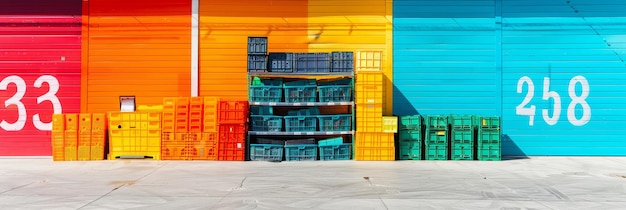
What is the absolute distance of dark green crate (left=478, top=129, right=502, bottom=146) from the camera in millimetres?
12086

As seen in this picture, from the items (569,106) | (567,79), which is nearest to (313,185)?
(569,106)

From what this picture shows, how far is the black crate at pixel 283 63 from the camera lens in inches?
482

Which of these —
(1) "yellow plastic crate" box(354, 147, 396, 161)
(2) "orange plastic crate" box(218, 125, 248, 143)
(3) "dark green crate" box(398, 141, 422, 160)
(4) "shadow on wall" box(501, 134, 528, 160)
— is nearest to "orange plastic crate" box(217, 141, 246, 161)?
(2) "orange plastic crate" box(218, 125, 248, 143)

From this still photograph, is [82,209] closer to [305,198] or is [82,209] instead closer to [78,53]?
[305,198]

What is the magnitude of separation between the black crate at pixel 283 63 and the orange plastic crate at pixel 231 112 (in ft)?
4.07

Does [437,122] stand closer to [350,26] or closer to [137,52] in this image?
[350,26]

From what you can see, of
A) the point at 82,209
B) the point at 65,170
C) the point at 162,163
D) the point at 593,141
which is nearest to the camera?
the point at 82,209

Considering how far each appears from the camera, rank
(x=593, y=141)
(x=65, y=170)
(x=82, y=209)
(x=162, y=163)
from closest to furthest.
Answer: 1. (x=82, y=209)
2. (x=65, y=170)
3. (x=162, y=163)
4. (x=593, y=141)

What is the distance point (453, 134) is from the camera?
1216 cm

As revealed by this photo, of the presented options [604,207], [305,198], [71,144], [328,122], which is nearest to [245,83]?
[328,122]

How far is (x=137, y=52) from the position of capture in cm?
1347

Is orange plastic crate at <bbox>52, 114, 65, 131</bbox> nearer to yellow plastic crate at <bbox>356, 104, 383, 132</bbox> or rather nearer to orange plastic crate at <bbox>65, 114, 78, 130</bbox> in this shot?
orange plastic crate at <bbox>65, 114, 78, 130</bbox>

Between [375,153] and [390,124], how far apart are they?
2.63ft

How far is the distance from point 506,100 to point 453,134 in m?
2.32
